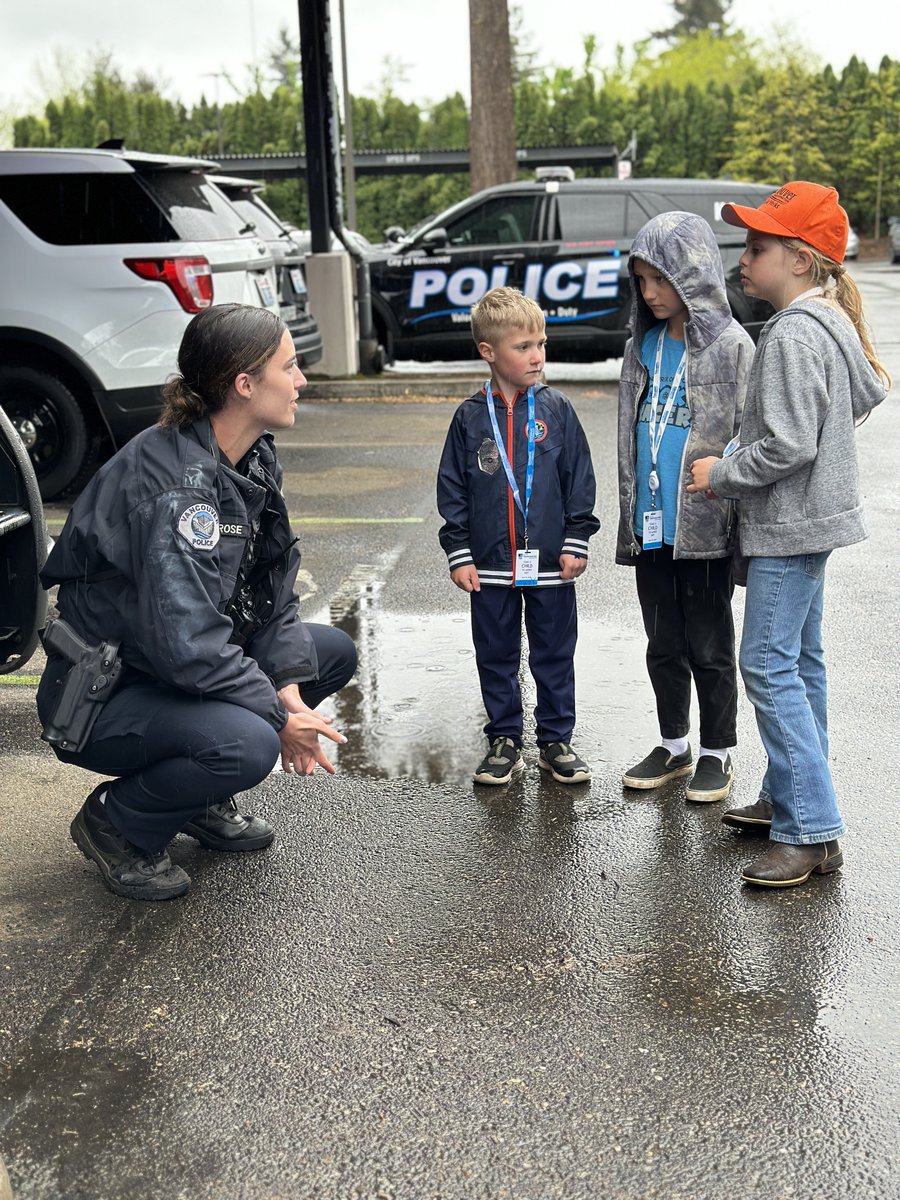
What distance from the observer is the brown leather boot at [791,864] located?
3508mm

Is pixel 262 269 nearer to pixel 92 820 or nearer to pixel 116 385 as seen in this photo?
pixel 116 385

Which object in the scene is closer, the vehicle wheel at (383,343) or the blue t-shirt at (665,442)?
the blue t-shirt at (665,442)

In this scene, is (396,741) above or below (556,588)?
below

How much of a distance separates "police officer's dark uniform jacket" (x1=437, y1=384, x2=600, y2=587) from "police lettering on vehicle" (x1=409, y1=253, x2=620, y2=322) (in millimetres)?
9228

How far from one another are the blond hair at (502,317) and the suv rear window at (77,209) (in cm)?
476

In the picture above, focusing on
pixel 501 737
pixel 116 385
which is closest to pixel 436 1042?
pixel 501 737

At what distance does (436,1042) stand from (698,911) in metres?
0.89

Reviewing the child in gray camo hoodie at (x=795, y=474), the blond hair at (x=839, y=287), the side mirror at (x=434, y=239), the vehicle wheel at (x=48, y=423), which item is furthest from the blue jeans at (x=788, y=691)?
the side mirror at (x=434, y=239)

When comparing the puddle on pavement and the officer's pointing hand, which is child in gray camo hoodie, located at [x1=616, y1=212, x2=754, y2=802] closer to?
the puddle on pavement

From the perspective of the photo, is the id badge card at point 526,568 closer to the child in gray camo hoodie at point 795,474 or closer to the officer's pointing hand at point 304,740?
the child in gray camo hoodie at point 795,474

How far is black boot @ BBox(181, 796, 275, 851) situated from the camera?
12.4 feet

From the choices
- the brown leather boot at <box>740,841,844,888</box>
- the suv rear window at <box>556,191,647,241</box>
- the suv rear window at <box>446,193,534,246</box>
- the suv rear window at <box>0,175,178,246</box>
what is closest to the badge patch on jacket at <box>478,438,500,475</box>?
the brown leather boot at <box>740,841,844,888</box>

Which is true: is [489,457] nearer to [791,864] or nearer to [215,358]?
[215,358]

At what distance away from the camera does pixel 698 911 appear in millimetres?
3424
